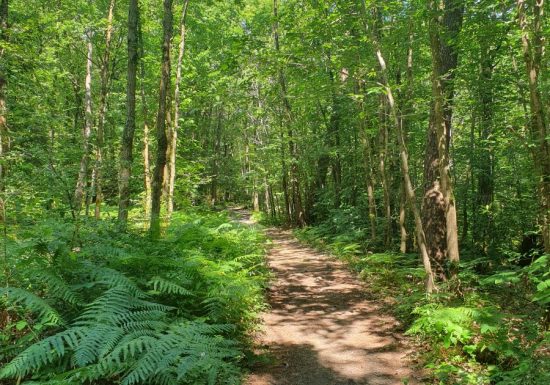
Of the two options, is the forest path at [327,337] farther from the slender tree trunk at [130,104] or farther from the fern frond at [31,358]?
the slender tree trunk at [130,104]

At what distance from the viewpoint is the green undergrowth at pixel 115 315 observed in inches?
116

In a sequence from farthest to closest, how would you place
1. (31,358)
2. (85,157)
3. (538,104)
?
(85,157) → (538,104) → (31,358)

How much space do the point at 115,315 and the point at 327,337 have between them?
10.9 feet

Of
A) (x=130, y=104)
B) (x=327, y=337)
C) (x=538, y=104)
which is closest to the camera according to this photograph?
(x=538, y=104)

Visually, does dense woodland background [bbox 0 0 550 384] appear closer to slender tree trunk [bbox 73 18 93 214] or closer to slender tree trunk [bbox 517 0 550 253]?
slender tree trunk [bbox 517 0 550 253]

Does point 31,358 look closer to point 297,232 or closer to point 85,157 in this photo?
point 85,157

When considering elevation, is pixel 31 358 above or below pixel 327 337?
above

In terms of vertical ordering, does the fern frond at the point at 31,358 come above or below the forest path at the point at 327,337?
above

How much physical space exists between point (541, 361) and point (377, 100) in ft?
29.6

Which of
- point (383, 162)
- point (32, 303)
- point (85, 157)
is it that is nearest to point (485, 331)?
point (32, 303)

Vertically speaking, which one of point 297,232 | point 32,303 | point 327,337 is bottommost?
point 327,337

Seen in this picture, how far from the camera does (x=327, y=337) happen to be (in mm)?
5746

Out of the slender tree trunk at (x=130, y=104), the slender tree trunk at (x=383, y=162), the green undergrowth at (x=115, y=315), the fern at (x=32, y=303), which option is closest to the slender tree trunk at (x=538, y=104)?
the green undergrowth at (x=115, y=315)

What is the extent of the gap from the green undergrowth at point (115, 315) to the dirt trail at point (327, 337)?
50 cm
